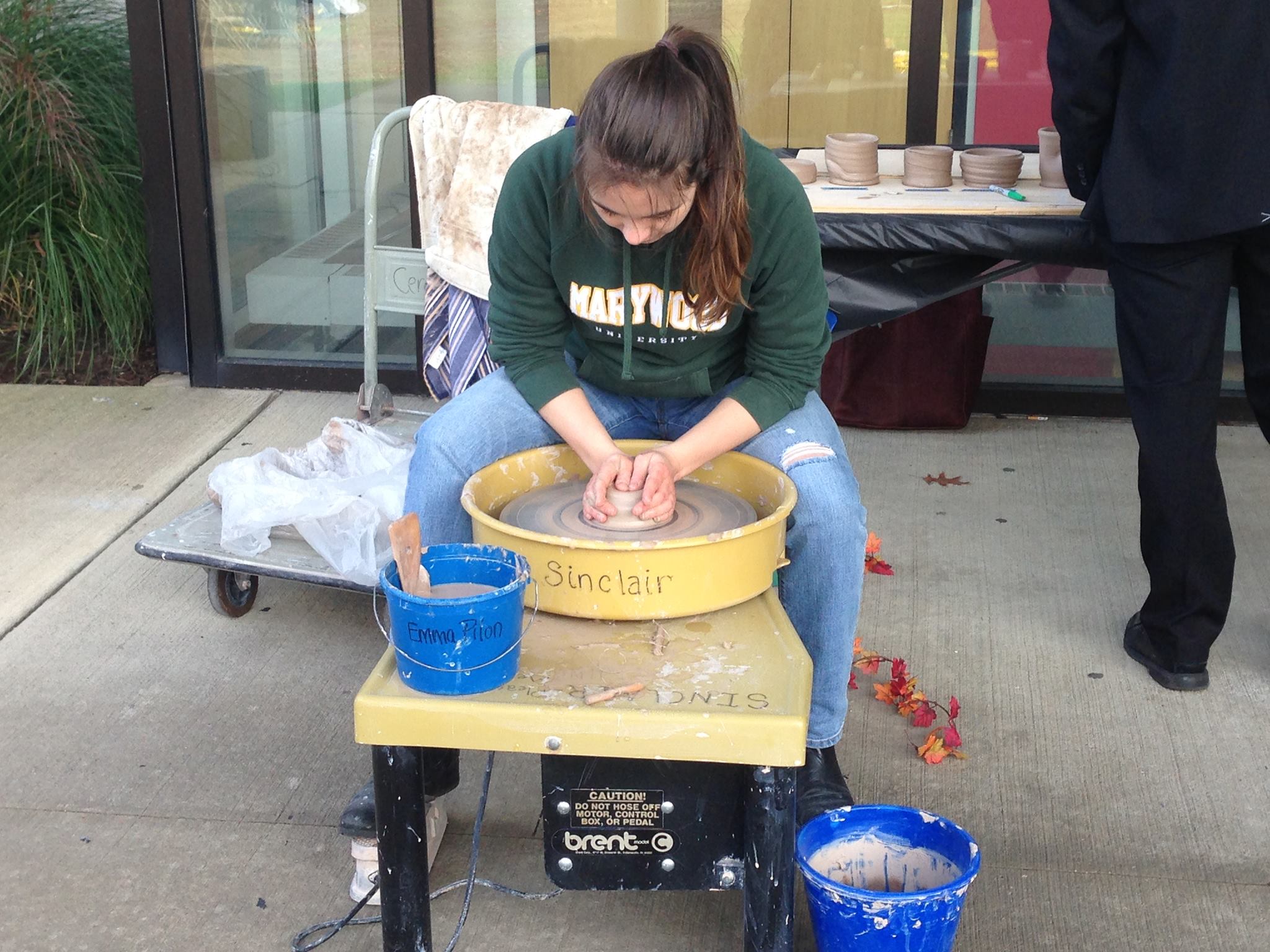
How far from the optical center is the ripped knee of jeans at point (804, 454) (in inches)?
88.2

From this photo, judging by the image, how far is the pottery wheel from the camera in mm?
2010

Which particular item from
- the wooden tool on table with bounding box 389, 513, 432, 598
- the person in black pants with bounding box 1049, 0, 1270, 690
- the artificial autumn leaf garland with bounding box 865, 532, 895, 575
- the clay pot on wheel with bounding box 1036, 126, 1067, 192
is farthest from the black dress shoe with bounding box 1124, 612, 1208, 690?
the wooden tool on table with bounding box 389, 513, 432, 598

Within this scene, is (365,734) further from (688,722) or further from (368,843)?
(368,843)

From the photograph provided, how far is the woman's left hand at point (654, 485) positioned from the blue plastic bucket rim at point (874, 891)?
51cm

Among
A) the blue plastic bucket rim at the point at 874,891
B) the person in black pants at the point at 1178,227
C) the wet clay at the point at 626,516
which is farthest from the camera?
the person in black pants at the point at 1178,227

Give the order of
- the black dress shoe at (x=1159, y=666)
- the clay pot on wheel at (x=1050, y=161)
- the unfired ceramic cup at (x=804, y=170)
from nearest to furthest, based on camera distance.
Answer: the black dress shoe at (x=1159, y=666) → the clay pot on wheel at (x=1050, y=161) → the unfired ceramic cup at (x=804, y=170)

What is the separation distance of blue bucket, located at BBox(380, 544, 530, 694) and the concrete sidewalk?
66cm

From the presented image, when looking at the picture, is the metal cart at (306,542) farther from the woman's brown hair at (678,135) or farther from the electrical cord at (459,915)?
the woman's brown hair at (678,135)

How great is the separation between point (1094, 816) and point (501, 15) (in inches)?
130

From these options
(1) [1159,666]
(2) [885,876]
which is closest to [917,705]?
(1) [1159,666]

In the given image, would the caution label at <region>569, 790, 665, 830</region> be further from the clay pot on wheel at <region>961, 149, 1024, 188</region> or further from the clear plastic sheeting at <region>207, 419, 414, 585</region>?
the clay pot on wheel at <region>961, 149, 1024, 188</region>

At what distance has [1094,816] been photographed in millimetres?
2514

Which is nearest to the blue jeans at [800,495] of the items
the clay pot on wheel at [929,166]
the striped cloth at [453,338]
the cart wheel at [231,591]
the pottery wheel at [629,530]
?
the pottery wheel at [629,530]

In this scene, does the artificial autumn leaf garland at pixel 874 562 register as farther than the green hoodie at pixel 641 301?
Yes
